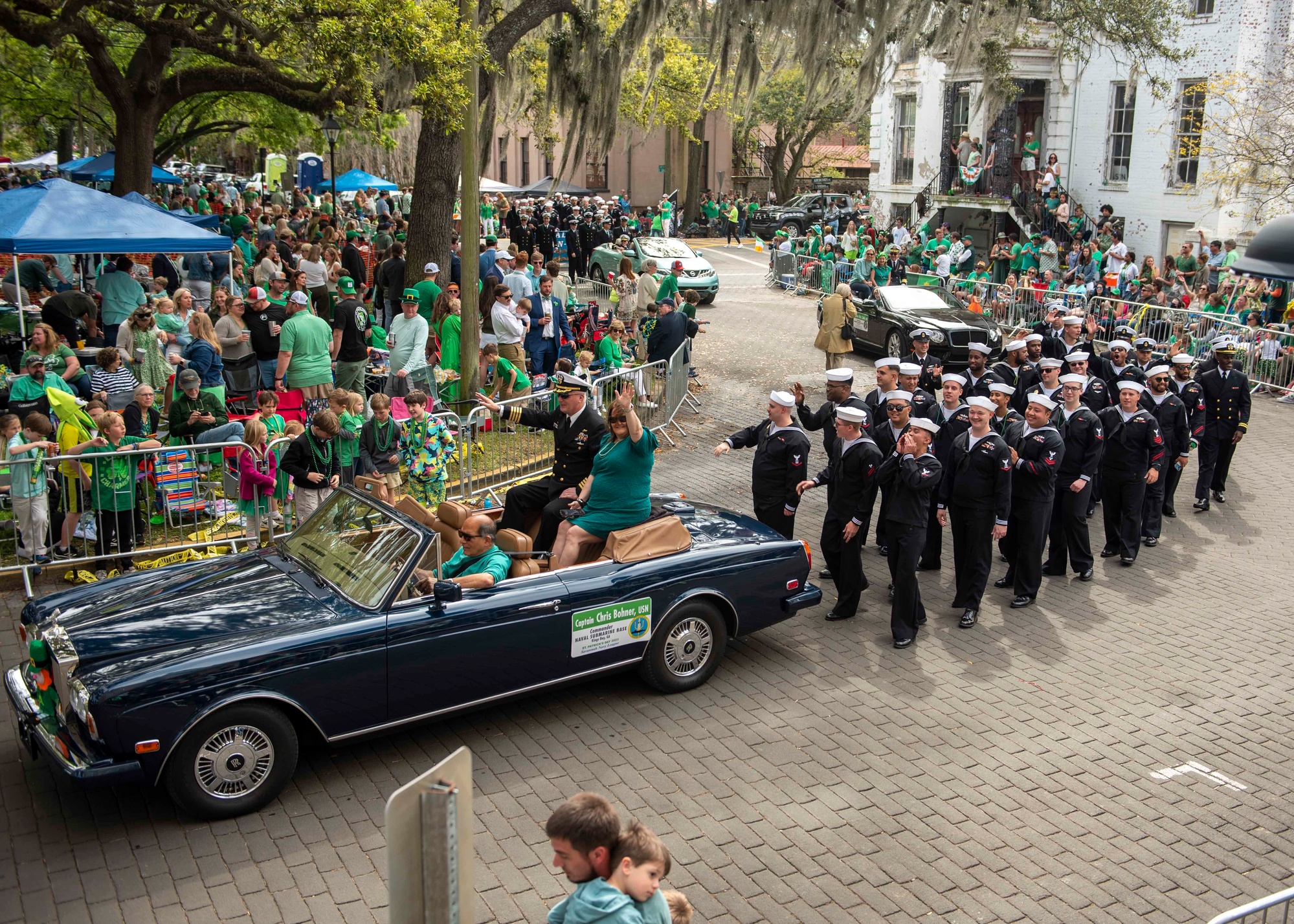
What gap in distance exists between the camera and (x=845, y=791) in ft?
21.0

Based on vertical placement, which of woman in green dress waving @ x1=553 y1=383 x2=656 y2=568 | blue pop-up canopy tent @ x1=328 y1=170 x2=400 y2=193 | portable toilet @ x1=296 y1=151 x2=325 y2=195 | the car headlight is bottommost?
the car headlight

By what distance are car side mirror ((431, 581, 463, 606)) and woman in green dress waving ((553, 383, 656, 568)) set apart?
1.26 m

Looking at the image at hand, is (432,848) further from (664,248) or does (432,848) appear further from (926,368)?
(664,248)

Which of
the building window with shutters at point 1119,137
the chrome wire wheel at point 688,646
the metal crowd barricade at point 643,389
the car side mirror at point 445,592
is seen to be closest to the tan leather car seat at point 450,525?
the car side mirror at point 445,592

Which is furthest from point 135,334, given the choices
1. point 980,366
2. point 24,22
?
point 980,366

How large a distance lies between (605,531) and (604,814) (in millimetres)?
4220

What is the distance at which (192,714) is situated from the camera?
18.3 feet

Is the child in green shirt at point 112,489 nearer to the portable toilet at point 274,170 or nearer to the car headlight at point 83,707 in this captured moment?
the car headlight at point 83,707

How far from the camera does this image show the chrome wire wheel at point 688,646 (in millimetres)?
7445

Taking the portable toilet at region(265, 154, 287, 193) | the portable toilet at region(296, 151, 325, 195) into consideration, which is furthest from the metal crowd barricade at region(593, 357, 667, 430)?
the portable toilet at region(265, 154, 287, 193)

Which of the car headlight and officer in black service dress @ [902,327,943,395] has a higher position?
officer in black service dress @ [902,327,943,395]

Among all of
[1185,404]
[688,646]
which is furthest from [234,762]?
[1185,404]

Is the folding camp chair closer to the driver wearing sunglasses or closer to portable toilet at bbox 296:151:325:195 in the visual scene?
the driver wearing sunglasses

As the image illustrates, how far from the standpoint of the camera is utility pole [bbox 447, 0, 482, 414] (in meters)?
11.8
